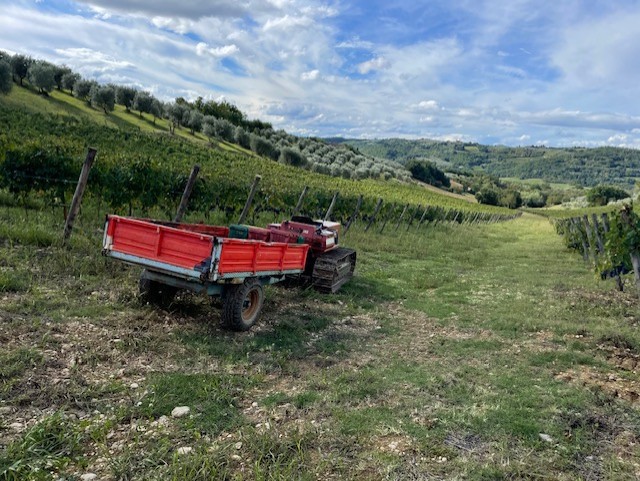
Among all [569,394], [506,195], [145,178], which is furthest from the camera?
[506,195]

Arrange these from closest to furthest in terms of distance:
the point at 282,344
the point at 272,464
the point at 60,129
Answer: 1. the point at 272,464
2. the point at 282,344
3. the point at 60,129

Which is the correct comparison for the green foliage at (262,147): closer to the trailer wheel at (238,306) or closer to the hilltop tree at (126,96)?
the hilltop tree at (126,96)

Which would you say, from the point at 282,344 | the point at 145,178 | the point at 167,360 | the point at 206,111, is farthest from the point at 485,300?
the point at 206,111

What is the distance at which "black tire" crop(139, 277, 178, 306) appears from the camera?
6.71 metres

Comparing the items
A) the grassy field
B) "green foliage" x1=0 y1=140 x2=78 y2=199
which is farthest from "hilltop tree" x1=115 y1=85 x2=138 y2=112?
the grassy field

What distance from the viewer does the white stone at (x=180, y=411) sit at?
13.5 feet

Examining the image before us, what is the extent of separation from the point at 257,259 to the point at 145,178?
7.67 meters

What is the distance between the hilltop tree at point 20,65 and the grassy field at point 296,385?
162 feet

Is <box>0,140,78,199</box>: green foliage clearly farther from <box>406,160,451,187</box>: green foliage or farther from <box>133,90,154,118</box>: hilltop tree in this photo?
<box>406,160,451,187</box>: green foliage

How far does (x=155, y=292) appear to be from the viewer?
6875 millimetres

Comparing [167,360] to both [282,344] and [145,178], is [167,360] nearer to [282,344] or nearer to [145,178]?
[282,344]

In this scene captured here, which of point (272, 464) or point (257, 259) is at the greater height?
point (257, 259)

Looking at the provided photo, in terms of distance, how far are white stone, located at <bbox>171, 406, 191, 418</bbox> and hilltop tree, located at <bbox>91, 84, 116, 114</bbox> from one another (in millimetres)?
51109

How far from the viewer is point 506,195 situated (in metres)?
111
